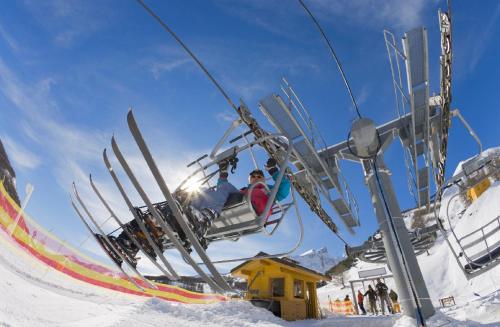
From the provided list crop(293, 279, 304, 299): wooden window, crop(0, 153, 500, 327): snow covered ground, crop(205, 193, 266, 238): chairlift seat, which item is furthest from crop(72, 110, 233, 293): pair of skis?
crop(293, 279, 304, 299): wooden window

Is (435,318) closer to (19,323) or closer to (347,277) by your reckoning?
(19,323)

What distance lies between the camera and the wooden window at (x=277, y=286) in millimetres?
14500


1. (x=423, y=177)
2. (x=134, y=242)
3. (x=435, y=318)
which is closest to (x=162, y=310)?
(x=134, y=242)

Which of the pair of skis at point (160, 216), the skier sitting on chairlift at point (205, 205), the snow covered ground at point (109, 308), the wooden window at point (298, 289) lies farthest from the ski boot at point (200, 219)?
the wooden window at point (298, 289)

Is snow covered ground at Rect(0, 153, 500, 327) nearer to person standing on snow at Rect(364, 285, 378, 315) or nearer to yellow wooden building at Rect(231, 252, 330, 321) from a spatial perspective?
yellow wooden building at Rect(231, 252, 330, 321)

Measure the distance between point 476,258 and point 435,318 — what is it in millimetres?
2791

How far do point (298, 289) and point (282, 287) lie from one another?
1.39m

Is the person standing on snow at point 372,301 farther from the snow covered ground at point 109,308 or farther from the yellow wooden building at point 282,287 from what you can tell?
the snow covered ground at point 109,308

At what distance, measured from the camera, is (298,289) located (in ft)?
51.0

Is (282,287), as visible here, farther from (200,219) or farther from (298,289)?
(200,219)

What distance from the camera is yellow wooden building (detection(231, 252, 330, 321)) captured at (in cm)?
1359

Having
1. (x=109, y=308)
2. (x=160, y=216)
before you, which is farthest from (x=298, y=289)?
(x=160, y=216)

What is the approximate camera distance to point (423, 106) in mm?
6594

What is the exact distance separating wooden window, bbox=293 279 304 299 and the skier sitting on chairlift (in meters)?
12.2
